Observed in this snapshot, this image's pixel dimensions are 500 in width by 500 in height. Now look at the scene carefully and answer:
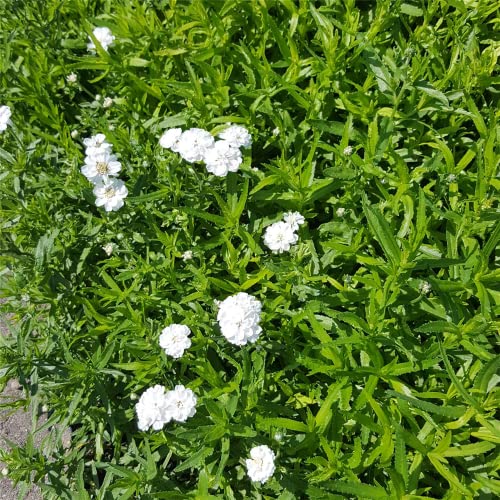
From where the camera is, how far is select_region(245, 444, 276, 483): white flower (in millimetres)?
2129

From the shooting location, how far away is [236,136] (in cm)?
274

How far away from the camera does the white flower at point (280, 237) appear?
2613 mm

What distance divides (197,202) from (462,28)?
1873 millimetres

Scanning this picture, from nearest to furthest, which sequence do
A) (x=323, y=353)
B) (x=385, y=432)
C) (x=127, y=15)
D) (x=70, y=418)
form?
(x=385, y=432)
(x=323, y=353)
(x=70, y=418)
(x=127, y=15)

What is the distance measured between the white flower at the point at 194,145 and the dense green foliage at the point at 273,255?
0.70 ft

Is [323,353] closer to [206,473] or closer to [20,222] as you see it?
[206,473]

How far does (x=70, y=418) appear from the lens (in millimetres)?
2639

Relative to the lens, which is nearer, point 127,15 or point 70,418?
point 70,418

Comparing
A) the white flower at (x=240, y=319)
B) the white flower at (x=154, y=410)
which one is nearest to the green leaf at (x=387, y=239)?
the white flower at (x=240, y=319)

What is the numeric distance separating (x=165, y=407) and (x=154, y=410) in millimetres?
49

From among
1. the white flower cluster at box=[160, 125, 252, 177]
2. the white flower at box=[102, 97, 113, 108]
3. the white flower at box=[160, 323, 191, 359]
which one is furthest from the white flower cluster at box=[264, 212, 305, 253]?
the white flower at box=[102, 97, 113, 108]

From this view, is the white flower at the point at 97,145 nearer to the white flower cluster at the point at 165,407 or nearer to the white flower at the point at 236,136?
the white flower at the point at 236,136

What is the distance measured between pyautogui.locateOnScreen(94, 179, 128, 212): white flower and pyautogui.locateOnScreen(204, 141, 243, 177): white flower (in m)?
0.48

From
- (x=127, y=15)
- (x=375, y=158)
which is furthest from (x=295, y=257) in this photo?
(x=127, y=15)
